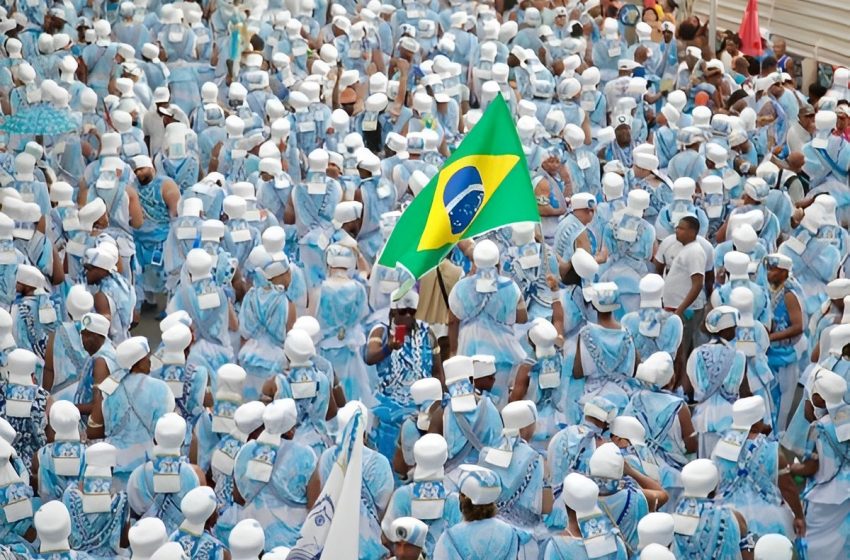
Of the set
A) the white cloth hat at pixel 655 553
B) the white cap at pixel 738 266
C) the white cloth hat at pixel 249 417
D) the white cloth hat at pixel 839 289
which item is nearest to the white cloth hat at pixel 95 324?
the white cloth hat at pixel 249 417

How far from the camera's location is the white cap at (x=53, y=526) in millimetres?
7480

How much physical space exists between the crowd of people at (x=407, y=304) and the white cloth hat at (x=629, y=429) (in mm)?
21

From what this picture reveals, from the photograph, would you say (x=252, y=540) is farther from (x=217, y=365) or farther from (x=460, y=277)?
(x=460, y=277)

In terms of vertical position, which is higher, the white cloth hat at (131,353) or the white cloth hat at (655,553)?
the white cloth hat at (655,553)

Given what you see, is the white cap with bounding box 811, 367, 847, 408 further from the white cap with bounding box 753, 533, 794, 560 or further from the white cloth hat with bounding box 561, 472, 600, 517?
the white cloth hat with bounding box 561, 472, 600, 517

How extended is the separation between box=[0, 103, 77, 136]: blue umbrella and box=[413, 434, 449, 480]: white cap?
6.56m

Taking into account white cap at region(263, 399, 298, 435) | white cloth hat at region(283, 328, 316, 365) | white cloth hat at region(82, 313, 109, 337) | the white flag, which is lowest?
white cloth hat at region(82, 313, 109, 337)

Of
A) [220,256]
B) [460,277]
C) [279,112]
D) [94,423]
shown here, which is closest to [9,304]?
[220,256]

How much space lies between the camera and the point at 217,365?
34.0ft

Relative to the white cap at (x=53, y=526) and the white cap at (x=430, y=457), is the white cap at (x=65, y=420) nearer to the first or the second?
the white cap at (x=53, y=526)

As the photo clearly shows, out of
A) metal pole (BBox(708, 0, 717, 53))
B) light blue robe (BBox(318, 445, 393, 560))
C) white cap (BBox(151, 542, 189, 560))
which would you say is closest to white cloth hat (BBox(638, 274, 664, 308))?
light blue robe (BBox(318, 445, 393, 560))

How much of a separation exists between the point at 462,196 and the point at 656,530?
219cm

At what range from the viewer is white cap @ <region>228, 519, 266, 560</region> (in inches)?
294

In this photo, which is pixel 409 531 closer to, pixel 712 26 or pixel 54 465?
pixel 54 465
